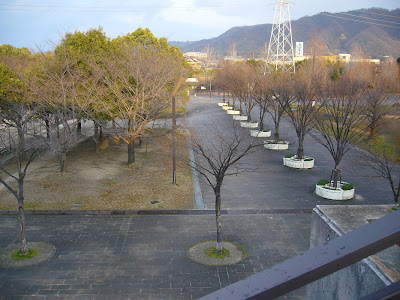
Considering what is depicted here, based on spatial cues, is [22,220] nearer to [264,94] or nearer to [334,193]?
[334,193]

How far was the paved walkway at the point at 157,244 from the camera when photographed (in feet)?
28.6

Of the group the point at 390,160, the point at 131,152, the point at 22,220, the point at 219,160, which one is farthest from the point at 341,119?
the point at 22,220

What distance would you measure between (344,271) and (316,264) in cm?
531

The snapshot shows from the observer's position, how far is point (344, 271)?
5.81 metres

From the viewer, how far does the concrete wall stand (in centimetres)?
499

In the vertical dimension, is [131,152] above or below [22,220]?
below

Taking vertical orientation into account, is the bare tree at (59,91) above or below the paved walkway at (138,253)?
above

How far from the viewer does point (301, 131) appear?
66.6ft

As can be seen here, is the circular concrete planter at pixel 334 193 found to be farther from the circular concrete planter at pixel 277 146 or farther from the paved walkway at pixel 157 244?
the circular concrete planter at pixel 277 146

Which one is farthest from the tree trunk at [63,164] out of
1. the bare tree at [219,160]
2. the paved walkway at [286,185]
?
the paved walkway at [286,185]

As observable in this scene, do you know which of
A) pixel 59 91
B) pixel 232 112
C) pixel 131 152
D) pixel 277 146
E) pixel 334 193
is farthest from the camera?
pixel 232 112

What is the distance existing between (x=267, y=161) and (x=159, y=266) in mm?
13028

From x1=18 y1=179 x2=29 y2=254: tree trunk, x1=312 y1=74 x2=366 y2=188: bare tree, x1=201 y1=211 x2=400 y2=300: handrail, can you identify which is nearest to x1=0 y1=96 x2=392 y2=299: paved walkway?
x1=18 y1=179 x2=29 y2=254: tree trunk

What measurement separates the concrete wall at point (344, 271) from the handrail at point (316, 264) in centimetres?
415
